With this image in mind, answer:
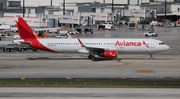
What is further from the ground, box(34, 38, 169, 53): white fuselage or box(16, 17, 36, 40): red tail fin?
box(16, 17, 36, 40): red tail fin

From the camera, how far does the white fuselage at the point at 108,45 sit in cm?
7062

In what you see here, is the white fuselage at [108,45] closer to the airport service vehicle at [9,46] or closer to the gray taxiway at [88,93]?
the airport service vehicle at [9,46]

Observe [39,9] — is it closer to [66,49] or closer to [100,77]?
[66,49]

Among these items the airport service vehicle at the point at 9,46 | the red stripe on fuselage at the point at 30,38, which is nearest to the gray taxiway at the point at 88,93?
the red stripe on fuselage at the point at 30,38

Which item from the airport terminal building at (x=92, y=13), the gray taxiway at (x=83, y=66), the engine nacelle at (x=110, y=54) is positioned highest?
the airport terminal building at (x=92, y=13)

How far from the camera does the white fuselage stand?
232 ft

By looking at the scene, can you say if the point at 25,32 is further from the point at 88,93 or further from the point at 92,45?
the point at 88,93

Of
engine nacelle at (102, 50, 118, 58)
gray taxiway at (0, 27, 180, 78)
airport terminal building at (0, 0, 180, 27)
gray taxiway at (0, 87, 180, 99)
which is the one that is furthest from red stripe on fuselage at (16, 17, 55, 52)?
airport terminal building at (0, 0, 180, 27)

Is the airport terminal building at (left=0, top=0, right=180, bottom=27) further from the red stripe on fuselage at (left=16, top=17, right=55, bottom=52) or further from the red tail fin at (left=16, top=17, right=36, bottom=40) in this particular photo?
the red stripe on fuselage at (left=16, top=17, right=55, bottom=52)

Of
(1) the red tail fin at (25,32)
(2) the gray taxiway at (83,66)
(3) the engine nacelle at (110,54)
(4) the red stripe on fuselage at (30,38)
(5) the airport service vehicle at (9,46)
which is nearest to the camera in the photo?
(2) the gray taxiway at (83,66)

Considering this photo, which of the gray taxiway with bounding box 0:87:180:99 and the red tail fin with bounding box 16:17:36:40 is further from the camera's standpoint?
the red tail fin with bounding box 16:17:36:40

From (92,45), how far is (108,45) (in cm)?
229

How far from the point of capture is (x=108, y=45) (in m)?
70.9

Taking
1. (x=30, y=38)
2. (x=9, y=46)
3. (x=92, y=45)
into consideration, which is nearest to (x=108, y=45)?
(x=92, y=45)
